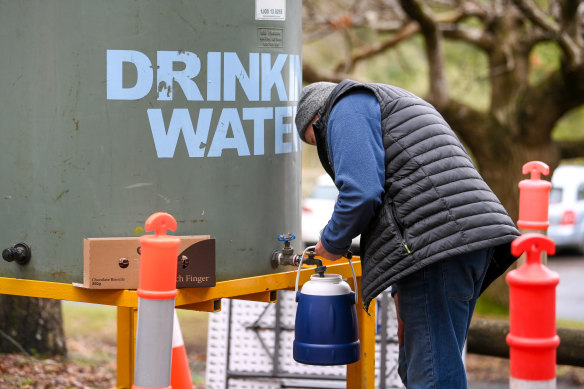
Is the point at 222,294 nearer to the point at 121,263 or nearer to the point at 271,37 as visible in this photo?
the point at 121,263

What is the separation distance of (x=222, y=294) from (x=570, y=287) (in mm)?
11127

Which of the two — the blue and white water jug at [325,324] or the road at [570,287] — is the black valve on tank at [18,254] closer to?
the blue and white water jug at [325,324]

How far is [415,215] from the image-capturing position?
3.69 meters

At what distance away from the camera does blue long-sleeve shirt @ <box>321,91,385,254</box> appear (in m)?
3.62

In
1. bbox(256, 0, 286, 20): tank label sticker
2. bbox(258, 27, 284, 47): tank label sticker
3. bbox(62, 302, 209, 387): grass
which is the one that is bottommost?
bbox(62, 302, 209, 387): grass

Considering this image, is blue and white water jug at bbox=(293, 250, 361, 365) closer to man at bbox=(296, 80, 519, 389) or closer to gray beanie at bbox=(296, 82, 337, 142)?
man at bbox=(296, 80, 519, 389)

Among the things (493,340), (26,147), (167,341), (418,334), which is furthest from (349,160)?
(493,340)

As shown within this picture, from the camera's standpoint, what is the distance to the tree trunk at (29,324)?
23.8ft

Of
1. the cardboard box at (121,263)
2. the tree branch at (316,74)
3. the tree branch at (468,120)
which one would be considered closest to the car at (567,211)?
the tree branch at (468,120)

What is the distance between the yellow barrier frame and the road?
273 inches

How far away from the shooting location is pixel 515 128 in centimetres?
1010

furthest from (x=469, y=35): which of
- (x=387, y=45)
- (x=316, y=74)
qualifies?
(x=316, y=74)

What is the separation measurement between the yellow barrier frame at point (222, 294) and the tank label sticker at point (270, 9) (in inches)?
45.9

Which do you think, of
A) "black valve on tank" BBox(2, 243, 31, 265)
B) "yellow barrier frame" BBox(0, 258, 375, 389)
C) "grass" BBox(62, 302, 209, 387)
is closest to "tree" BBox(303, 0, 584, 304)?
"grass" BBox(62, 302, 209, 387)
